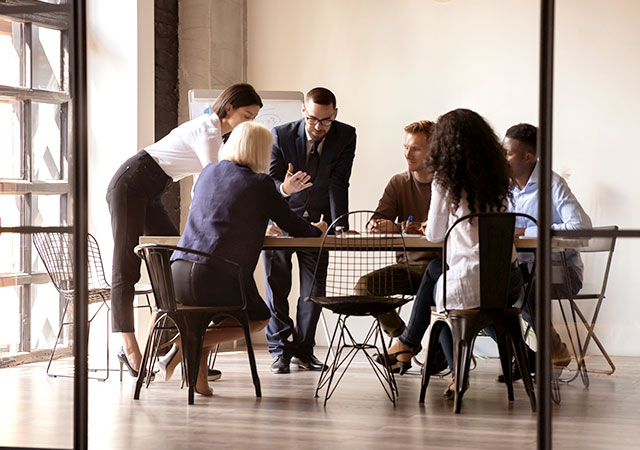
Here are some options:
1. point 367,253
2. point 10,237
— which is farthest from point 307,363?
point 10,237

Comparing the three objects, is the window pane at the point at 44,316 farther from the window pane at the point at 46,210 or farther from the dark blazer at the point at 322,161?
the dark blazer at the point at 322,161

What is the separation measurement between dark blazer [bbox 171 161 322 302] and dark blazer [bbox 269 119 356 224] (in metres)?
1.19

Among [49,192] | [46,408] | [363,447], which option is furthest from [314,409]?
[49,192]

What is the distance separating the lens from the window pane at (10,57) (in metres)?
3.44

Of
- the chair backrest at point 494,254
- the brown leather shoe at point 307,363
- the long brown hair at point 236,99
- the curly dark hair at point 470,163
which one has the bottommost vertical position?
the brown leather shoe at point 307,363

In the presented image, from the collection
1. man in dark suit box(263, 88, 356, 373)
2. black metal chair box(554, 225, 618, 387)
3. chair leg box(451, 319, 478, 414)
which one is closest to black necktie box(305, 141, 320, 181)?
man in dark suit box(263, 88, 356, 373)

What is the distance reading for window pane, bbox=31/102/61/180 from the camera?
3.37m

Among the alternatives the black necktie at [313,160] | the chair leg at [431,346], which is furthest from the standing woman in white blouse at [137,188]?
the chair leg at [431,346]

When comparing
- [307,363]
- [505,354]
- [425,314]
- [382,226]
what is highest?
[382,226]

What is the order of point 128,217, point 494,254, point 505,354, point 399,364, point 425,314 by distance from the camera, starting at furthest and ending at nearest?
point 399,364, point 128,217, point 425,314, point 505,354, point 494,254

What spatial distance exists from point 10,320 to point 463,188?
2.08 metres

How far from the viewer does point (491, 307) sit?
413 cm

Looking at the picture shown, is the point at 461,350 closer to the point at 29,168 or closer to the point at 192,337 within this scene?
the point at 192,337

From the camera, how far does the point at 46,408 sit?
126 inches
